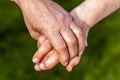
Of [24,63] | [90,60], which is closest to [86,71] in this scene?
[90,60]

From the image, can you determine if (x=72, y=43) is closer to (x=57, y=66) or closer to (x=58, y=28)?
(x=58, y=28)

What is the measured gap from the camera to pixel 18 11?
3.08m

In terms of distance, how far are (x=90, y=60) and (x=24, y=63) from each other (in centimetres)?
38

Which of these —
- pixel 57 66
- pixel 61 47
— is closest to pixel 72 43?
pixel 61 47

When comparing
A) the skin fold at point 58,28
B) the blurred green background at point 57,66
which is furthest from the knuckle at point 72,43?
the blurred green background at point 57,66

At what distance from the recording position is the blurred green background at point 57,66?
3.01 m

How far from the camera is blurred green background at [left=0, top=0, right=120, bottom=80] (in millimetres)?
3008

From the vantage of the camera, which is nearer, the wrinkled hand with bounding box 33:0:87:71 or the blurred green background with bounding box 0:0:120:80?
the wrinkled hand with bounding box 33:0:87:71

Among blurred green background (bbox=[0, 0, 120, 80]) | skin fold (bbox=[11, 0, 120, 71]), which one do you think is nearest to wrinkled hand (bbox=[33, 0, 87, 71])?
skin fold (bbox=[11, 0, 120, 71])

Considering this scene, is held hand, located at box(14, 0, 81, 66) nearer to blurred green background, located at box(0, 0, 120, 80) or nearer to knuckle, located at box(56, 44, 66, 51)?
knuckle, located at box(56, 44, 66, 51)

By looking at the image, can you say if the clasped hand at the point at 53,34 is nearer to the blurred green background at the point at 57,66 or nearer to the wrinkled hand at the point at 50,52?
the wrinkled hand at the point at 50,52

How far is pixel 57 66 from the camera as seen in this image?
3062mm

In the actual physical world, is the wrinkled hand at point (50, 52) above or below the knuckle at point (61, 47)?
below

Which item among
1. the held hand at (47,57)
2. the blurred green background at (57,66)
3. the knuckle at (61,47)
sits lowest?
the blurred green background at (57,66)
